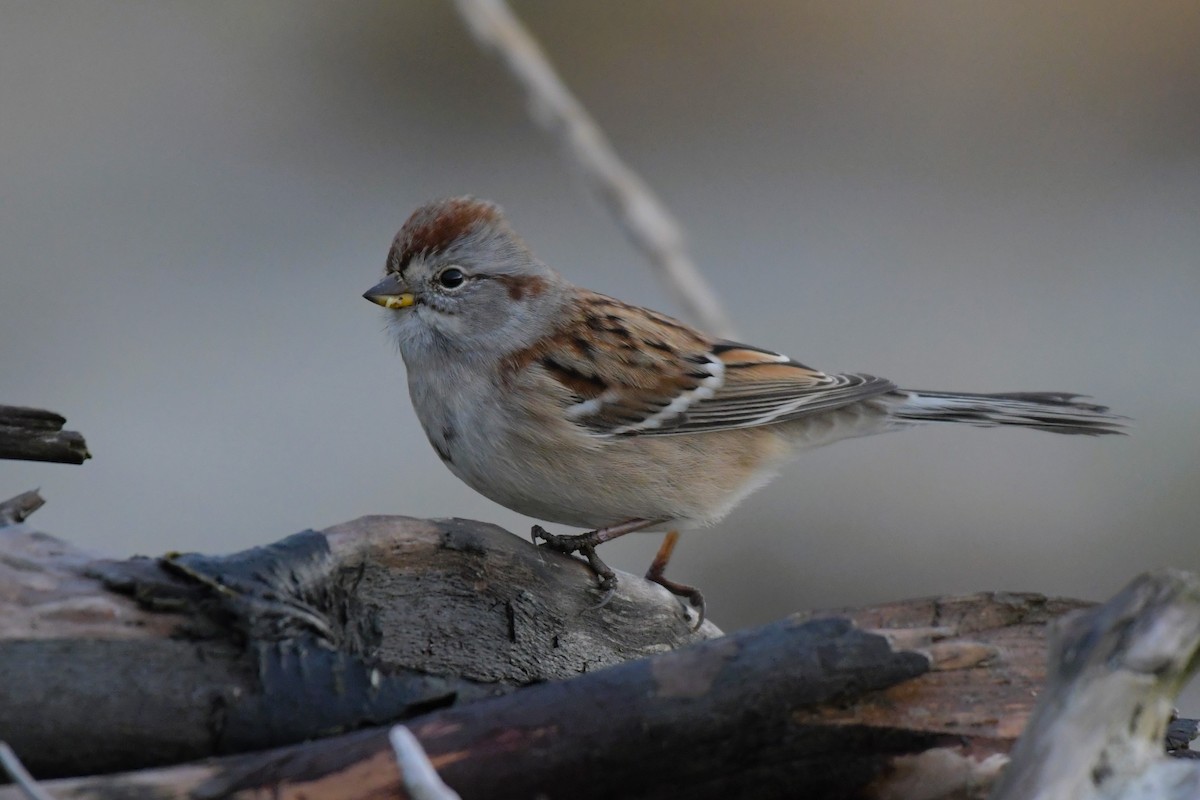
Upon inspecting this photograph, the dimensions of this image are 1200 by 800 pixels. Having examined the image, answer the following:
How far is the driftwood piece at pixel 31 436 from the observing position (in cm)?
223

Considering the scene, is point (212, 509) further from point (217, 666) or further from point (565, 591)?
point (217, 666)

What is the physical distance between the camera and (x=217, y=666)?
75.3 inches

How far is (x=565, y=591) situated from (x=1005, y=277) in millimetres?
4470

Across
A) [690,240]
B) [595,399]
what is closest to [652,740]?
[595,399]

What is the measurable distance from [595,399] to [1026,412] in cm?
106

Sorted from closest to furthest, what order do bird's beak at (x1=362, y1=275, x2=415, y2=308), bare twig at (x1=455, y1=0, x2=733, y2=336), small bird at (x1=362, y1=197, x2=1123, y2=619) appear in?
bare twig at (x1=455, y1=0, x2=733, y2=336) → small bird at (x1=362, y1=197, x2=1123, y2=619) → bird's beak at (x1=362, y1=275, x2=415, y2=308)

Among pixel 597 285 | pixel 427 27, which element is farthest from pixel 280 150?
pixel 597 285

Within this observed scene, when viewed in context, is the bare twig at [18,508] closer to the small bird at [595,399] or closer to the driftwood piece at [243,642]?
the driftwood piece at [243,642]

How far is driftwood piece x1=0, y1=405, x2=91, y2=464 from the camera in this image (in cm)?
223

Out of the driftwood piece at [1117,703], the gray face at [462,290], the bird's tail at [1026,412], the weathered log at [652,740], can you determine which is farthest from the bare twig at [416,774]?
the bird's tail at [1026,412]

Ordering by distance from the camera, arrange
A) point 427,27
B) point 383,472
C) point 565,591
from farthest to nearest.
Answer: point 427,27 < point 383,472 < point 565,591

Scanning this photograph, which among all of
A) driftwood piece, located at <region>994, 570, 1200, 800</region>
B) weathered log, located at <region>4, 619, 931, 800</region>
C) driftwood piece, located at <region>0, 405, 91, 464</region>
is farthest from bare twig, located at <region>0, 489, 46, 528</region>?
driftwood piece, located at <region>994, 570, 1200, 800</region>

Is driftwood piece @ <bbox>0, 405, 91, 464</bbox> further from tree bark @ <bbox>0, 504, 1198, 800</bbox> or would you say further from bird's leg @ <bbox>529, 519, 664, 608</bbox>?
bird's leg @ <bbox>529, 519, 664, 608</bbox>

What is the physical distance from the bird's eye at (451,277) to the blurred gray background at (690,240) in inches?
57.1
